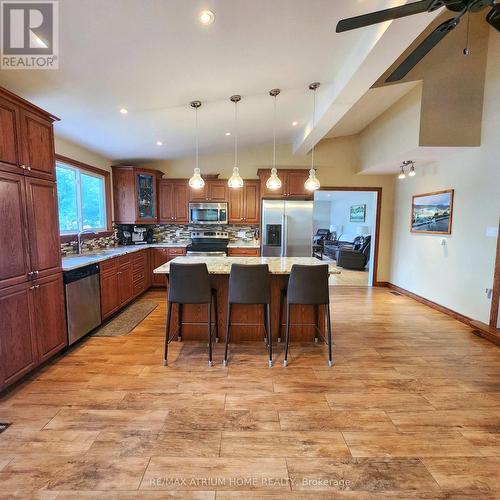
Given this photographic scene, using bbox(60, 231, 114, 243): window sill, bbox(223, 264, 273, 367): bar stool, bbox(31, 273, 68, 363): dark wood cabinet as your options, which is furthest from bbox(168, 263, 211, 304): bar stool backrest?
bbox(60, 231, 114, 243): window sill

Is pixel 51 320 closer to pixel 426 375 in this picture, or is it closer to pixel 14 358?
pixel 14 358

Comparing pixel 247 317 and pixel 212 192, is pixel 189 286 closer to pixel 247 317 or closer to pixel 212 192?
pixel 247 317

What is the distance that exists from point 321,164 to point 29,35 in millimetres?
4912

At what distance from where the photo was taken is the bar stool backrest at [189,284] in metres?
2.54

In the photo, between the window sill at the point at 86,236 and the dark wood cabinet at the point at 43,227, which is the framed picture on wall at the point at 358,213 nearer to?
the window sill at the point at 86,236

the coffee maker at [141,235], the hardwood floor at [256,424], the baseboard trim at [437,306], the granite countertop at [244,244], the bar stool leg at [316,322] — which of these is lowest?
the hardwood floor at [256,424]

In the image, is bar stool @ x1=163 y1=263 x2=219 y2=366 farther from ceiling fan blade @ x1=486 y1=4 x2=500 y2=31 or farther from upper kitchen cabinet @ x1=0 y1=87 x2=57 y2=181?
ceiling fan blade @ x1=486 y1=4 x2=500 y2=31

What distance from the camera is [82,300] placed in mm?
3029

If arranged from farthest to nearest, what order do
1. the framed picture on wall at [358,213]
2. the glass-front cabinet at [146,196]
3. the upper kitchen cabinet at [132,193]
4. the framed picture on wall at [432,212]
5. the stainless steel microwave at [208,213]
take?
1. the framed picture on wall at [358,213]
2. the stainless steel microwave at [208,213]
3. the glass-front cabinet at [146,196]
4. the upper kitchen cabinet at [132,193]
5. the framed picture on wall at [432,212]

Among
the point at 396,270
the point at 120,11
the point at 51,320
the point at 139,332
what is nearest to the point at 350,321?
the point at 396,270

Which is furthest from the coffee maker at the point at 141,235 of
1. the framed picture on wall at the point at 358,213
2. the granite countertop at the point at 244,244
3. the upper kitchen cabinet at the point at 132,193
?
the framed picture on wall at the point at 358,213

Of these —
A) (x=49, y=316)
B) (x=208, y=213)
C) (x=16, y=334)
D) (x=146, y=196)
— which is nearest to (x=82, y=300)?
(x=49, y=316)

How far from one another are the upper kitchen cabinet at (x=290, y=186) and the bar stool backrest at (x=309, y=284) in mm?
2988

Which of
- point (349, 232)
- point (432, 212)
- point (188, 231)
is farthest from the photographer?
point (349, 232)
